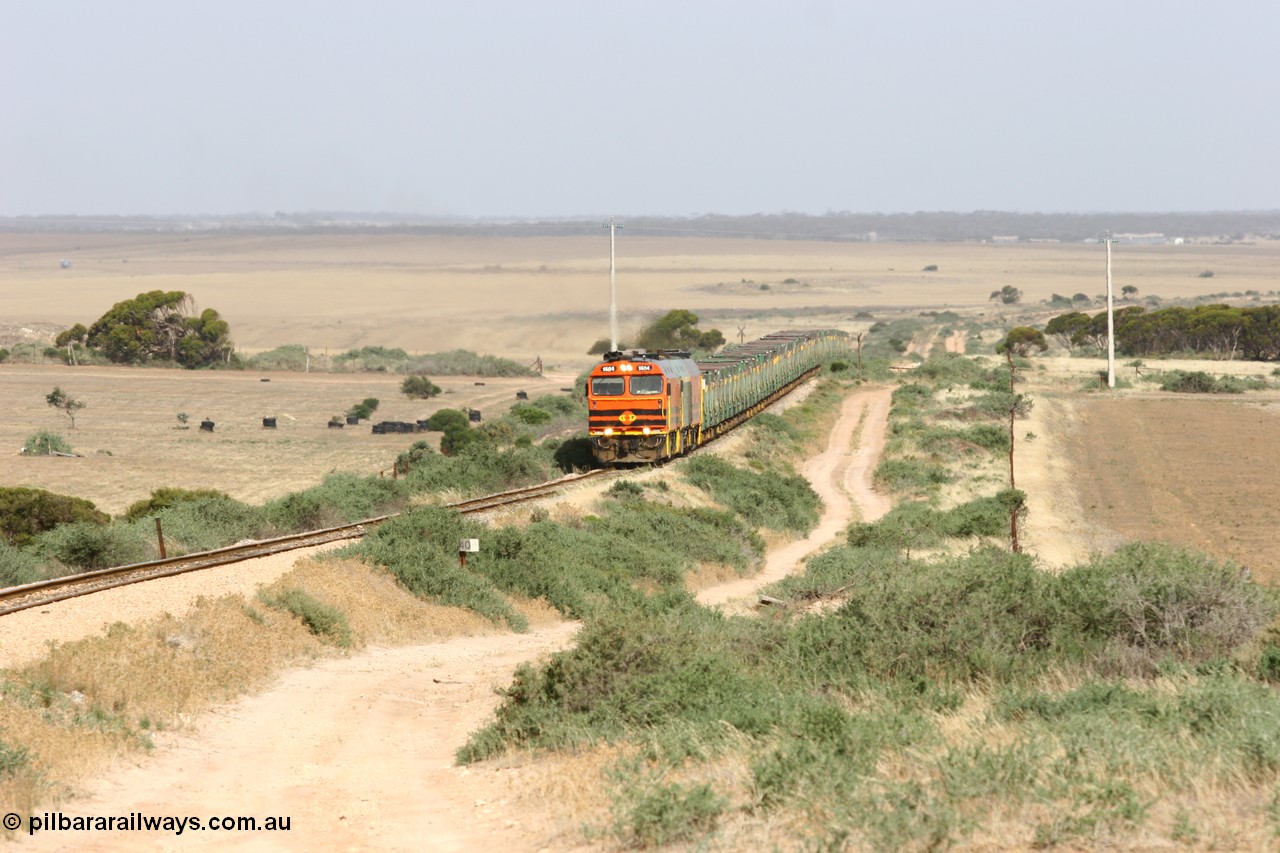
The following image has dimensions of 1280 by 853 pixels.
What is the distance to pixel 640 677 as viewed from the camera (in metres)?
14.8

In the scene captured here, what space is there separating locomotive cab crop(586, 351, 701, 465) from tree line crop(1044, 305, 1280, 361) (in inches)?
2953

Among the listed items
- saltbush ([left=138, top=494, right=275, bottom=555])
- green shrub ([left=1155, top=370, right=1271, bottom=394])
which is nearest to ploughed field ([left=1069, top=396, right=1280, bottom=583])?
green shrub ([left=1155, top=370, right=1271, bottom=394])

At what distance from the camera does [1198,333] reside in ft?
344

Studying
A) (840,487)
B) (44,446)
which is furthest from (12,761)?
(44,446)

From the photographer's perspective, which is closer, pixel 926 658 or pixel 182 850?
pixel 182 850

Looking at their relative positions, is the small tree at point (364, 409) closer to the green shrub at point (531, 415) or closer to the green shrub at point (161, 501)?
the green shrub at point (531, 415)

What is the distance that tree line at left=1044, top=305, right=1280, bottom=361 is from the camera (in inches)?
4026

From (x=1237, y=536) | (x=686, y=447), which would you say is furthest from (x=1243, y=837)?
(x=686, y=447)

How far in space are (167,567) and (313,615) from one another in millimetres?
3955

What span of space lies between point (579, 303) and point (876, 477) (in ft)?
271

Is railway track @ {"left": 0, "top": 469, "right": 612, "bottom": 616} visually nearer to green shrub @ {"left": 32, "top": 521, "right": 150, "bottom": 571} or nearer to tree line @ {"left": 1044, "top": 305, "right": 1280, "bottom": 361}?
green shrub @ {"left": 32, "top": 521, "right": 150, "bottom": 571}

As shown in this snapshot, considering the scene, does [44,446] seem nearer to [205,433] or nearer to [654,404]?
[205,433]

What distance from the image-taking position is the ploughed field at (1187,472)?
125 ft

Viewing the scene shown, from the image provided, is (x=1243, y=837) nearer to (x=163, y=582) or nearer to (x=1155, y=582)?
(x=1155, y=582)
